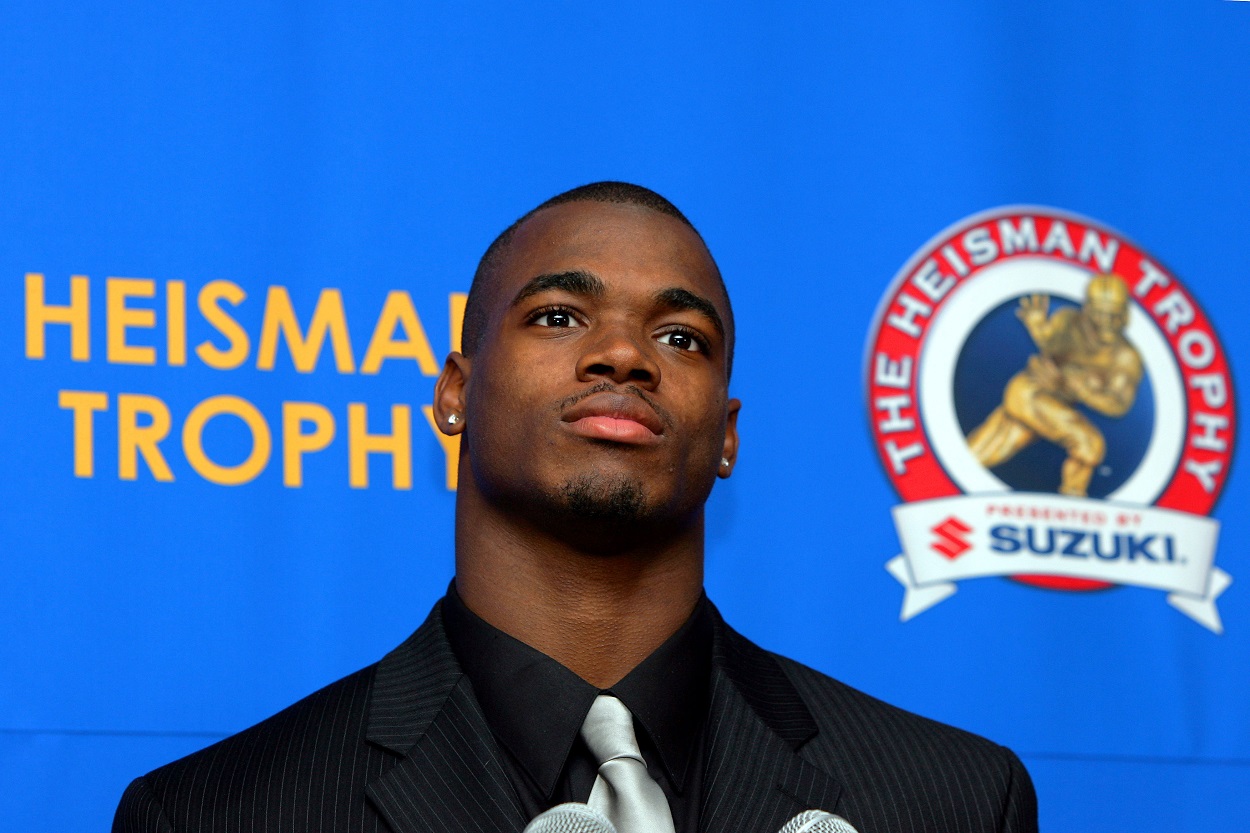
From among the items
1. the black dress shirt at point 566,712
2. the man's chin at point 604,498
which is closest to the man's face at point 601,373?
the man's chin at point 604,498

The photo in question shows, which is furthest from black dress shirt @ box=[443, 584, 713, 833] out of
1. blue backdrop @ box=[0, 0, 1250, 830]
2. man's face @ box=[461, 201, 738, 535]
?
blue backdrop @ box=[0, 0, 1250, 830]

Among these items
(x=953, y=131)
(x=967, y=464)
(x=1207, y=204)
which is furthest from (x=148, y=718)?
(x=1207, y=204)

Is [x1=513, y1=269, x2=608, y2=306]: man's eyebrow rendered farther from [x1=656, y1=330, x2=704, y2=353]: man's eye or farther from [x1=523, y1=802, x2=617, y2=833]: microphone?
[x1=523, y1=802, x2=617, y2=833]: microphone

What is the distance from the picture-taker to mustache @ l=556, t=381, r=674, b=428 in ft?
5.73

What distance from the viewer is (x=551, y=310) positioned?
1.86 metres

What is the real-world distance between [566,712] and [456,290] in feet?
3.23

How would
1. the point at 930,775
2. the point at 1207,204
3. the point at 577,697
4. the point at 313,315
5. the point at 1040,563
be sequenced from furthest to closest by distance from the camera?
the point at 1207,204, the point at 1040,563, the point at 313,315, the point at 930,775, the point at 577,697

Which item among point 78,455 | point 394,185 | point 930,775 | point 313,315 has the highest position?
point 394,185

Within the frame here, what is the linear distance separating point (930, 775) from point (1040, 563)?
0.88 meters

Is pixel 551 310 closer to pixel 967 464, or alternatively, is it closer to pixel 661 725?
pixel 661 725

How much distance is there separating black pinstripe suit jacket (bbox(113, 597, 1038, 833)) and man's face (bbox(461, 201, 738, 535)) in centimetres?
23

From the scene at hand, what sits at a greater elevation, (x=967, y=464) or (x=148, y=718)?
(x=967, y=464)

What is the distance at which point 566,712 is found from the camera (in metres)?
1.73

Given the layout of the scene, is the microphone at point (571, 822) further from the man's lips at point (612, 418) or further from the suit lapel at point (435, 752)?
the man's lips at point (612, 418)
